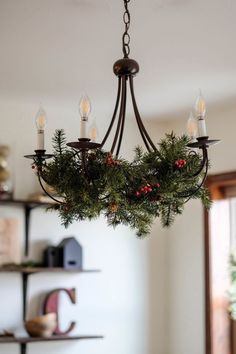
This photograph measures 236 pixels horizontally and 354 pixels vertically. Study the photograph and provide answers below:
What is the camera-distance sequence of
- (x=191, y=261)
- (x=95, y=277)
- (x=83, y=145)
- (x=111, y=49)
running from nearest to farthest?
(x=83, y=145), (x=111, y=49), (x=95, y=277), (x=191, y=261)

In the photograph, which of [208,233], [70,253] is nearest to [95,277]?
[70,253]

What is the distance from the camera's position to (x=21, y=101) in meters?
3.87

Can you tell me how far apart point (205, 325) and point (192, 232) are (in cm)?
61

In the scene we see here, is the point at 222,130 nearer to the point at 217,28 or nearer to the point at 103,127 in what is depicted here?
the point at 103,127

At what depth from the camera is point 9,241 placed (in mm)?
3750

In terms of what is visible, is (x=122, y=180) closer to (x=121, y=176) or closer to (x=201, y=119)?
(x=121, y=176)

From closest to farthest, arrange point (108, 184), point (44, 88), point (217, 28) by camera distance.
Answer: point (108, 184) < point (217, 28) < point (44, 88)

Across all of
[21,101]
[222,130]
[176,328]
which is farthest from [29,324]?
[222,130]

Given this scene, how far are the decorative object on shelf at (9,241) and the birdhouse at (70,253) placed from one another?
262mm

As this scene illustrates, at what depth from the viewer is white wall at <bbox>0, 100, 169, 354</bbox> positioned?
3.82 meters

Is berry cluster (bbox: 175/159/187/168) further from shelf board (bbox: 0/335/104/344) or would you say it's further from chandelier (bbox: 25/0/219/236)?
shelf board (bbox: 0/335/104/344)

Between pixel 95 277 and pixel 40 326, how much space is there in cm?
54

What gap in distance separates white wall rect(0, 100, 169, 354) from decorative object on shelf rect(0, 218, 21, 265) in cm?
5

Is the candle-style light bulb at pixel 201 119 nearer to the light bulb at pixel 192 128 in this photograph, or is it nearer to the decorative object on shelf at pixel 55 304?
the light bulb at pixel 192 128
